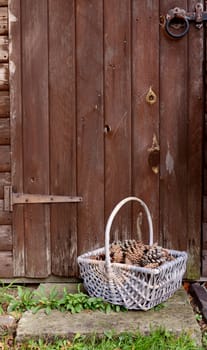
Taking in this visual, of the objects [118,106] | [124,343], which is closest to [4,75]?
[118,106]

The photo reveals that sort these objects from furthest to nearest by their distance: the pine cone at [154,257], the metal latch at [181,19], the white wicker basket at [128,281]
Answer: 1. the metal latch at [181,19]
2. the pine cone at [154,257]
3. the white wicker basket at [128,281]

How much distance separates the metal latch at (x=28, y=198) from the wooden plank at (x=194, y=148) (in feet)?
2.04

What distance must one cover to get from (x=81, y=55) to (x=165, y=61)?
0.46 m

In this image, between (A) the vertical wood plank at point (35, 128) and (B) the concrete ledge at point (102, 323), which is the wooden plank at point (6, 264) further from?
(B) the concrete ledge at point (102, 323)

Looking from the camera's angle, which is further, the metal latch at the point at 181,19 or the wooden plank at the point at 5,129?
the wooden plank at the point at 5,129

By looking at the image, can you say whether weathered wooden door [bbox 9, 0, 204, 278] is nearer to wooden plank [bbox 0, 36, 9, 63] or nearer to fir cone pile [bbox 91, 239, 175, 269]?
wooden plank [bbox 0, 36, 9, 63]

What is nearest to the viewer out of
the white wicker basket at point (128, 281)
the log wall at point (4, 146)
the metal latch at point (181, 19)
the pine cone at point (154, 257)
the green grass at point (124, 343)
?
the green grass at point (124, 343)

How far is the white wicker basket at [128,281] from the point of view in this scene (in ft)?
7.00

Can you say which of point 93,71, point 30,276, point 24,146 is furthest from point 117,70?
point 30,276

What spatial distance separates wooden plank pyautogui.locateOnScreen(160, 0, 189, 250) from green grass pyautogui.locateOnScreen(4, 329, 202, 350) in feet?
2.48

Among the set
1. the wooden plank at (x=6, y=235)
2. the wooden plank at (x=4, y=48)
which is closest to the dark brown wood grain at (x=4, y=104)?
the wooden plank at (x=4, y=48)

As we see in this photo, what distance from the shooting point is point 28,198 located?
2682mm

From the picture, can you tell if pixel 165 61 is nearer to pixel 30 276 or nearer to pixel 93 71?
pixel 93 71

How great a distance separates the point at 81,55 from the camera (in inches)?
104
